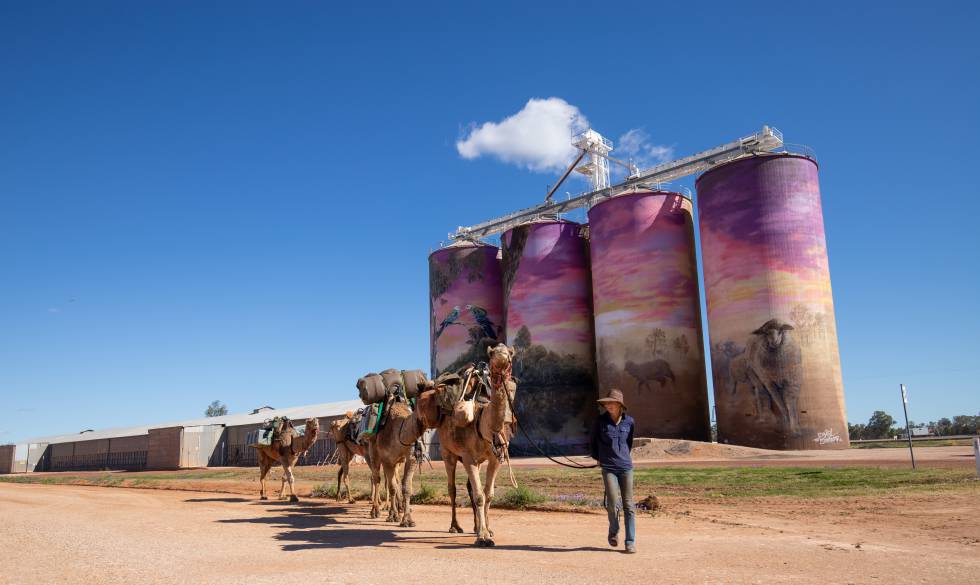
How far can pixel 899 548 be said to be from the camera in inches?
A: 446

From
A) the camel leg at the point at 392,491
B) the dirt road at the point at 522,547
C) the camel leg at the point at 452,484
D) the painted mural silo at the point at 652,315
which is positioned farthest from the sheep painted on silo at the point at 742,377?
the camel leg at the point at 452,484

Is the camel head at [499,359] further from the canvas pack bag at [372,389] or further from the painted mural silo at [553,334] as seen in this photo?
the painted mural silo at [553,334]

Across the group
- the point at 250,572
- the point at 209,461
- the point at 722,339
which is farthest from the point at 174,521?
the point at 209,461

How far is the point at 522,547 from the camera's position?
12.1m

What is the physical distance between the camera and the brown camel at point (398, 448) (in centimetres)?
1571

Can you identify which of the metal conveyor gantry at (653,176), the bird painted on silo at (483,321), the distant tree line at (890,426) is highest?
the metal conveyor gantry at (653,176)

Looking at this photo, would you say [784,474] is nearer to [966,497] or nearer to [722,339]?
[966,497]

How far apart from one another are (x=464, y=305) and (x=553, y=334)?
13.0 meters

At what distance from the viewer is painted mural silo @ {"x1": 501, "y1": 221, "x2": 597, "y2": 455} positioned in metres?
67.1

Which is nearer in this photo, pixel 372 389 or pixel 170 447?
pixel 372 389

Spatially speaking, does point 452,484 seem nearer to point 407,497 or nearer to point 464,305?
point 407,497

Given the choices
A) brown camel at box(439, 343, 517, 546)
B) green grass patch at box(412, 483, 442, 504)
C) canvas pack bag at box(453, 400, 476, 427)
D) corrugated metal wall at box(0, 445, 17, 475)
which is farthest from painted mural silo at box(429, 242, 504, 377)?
corrugated metal wall at box(0, 445, 17, 475)

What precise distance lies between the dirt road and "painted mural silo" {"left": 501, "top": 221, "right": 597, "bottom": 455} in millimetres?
48447

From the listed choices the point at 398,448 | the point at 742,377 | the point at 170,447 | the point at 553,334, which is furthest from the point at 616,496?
the point at 170,447
